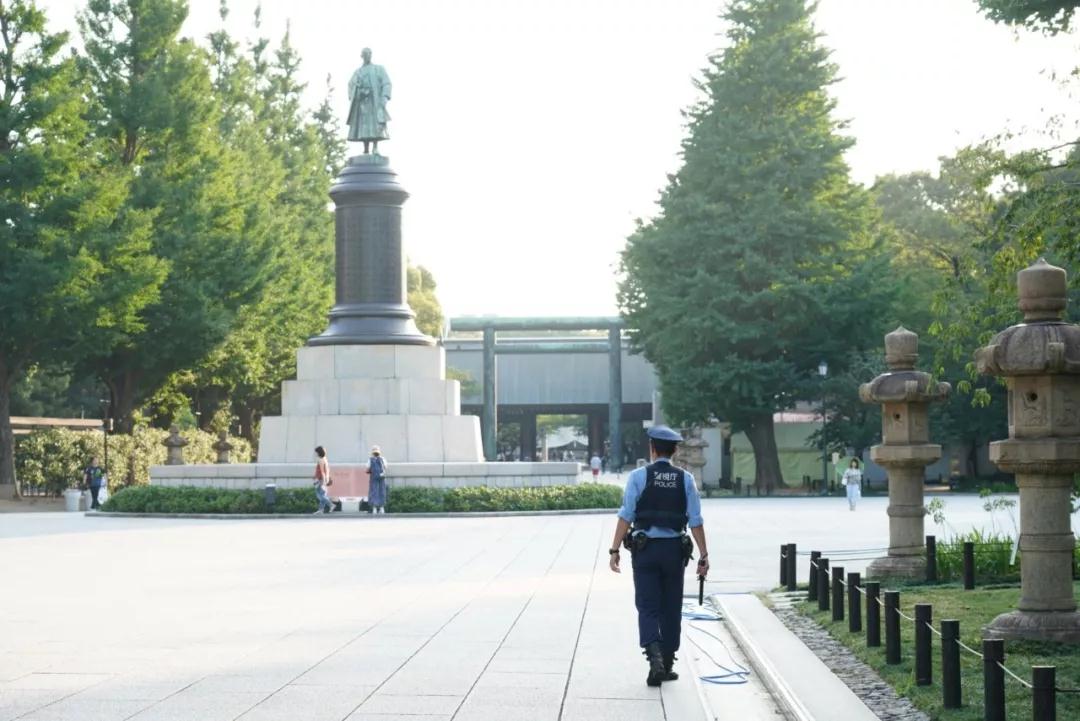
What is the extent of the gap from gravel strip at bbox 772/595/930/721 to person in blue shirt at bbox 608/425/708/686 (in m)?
1.24

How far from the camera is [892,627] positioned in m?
10.6

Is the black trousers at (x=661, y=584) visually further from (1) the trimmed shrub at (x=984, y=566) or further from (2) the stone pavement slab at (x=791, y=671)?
(1) the trimmed shrub at (x=984, y=566)

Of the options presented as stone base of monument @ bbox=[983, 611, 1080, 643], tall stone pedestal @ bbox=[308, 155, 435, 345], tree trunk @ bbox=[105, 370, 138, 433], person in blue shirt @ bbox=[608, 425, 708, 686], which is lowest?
stone base of monument @ bbox=[983, 611, 1080, 643]

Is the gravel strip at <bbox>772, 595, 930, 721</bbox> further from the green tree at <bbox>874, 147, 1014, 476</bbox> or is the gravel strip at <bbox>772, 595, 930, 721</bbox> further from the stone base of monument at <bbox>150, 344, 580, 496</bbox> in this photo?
the stone base of monument at <bbox>150, 344, 580, 496</bbox>

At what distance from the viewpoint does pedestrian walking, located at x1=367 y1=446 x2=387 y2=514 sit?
31219mm

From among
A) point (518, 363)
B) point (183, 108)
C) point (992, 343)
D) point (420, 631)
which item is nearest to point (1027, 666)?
point (992, 343)

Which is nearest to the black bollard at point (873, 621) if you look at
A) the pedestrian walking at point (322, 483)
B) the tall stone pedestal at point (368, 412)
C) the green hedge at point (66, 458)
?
the pedestrian walking at point (322, 483)

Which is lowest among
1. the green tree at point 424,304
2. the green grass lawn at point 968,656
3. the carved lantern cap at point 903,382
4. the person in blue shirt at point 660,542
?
the green grass lawn at point 968,656

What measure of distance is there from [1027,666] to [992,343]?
9.11 ft

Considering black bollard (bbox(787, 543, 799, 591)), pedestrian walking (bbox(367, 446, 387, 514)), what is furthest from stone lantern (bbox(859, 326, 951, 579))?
pedestrian walking (bbox(367, 446, 387, 514))

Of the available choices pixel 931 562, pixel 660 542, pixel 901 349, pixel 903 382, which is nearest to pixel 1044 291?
pixel 660 542

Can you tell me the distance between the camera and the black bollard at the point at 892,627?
10.5 meters

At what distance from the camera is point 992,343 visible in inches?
468

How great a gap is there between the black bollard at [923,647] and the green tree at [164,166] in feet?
131
